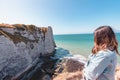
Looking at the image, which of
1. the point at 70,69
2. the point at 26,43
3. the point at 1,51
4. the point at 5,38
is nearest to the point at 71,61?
the point at 70,69

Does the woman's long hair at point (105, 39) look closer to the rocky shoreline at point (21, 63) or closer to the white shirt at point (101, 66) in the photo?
the white shirt at point (101, 66)

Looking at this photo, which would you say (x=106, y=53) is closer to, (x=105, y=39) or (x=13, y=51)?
(x=105, y=39)

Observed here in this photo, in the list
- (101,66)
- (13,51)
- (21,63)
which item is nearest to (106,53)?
(101,66)

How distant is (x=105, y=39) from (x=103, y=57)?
36 centimetres

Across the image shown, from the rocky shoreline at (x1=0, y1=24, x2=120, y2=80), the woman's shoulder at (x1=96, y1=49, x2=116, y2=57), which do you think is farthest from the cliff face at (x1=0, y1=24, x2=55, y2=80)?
the woman's shoulder at (x1=96, y1=49, x2=116, y2=57)

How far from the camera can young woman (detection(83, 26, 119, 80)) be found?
9.74ft

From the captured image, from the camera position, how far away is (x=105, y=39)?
3.13m

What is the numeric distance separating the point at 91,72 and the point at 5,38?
1954cm

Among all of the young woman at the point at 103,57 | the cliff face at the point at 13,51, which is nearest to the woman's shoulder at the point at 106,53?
the young woman at the point at 103,57

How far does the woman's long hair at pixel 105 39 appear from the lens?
313 cm

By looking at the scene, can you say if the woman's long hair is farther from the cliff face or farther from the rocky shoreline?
the cliff face

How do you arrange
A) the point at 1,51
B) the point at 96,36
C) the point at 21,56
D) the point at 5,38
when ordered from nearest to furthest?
the point at 96,36 → the point at 1,51 → the point at 5,38 → the point at 21,56

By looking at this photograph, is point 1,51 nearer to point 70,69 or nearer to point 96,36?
point 70,69

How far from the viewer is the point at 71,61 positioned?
14219 millimetres
